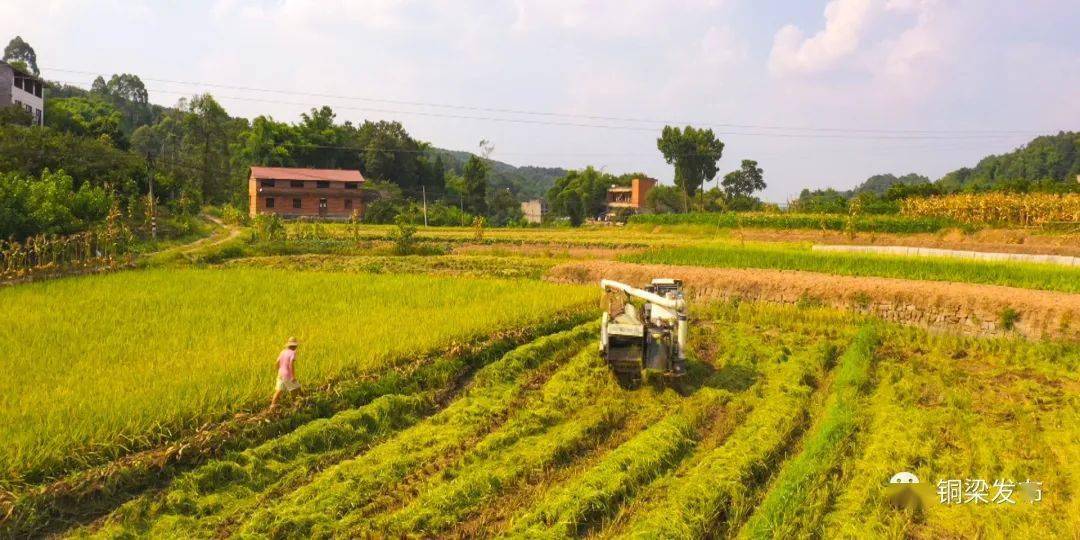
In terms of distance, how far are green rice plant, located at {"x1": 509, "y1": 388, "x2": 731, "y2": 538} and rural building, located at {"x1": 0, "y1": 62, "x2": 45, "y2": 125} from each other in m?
46.6

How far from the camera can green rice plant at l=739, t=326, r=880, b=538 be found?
530 cm

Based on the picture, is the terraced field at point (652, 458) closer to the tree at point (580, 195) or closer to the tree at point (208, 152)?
the tree at point (208, 152)

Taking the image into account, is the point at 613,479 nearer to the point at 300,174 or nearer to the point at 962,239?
the point at 962,239

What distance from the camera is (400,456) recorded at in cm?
652

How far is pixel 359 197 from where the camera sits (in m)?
54.3

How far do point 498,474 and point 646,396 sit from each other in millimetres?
3104

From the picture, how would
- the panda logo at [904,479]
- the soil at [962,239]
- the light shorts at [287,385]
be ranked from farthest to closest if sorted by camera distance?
1. the soil at [962,239]
2. the light shorts at [287,385]
3. the panda logo at [904,479]

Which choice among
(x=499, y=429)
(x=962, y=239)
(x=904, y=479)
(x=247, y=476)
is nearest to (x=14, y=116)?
(x=247, y=476)

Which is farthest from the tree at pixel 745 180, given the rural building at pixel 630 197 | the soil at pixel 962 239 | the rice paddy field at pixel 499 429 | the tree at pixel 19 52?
the tree at pixel 19 52

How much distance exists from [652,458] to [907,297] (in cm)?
976

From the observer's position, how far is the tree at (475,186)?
64.4 meters

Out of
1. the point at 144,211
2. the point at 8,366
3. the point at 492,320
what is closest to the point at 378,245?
the point at 144,211

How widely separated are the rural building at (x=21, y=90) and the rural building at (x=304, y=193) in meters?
13.9

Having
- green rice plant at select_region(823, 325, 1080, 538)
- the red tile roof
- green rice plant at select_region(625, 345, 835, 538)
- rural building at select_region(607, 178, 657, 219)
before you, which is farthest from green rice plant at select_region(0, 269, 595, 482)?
rural building at select_region(607, 178, 657, 219)
